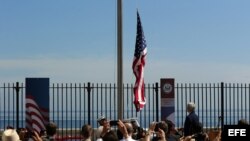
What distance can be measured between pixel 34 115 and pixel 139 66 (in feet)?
10.7

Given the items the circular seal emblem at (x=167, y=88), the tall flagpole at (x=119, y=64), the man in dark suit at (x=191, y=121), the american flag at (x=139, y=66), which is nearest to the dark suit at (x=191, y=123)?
the man in dark suit at (x=191, y=121)

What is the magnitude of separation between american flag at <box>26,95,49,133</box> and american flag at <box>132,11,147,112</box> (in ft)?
8.77

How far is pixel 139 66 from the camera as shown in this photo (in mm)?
18031

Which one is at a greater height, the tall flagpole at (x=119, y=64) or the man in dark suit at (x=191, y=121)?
the tall flagpole at (x=119, y=64)

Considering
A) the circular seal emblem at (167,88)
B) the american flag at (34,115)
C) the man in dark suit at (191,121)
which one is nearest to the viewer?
the man in dark suit at (191,121)

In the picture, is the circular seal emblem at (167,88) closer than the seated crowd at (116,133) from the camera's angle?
No

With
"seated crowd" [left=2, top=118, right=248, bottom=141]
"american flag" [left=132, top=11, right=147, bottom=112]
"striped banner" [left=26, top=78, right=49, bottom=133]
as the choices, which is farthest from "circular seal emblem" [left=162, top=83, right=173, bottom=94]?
"seated crowd" [left=2, top=118, right=248, bottom=141]

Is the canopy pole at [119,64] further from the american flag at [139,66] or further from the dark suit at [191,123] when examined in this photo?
the dark suit at [191,123]

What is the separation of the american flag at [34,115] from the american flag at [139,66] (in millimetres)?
2675

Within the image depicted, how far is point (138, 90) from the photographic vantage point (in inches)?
703

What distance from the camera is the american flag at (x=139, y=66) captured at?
17812 millimetres

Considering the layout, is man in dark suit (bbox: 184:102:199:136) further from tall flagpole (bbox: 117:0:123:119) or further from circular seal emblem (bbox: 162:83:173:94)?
circular seal emblem (bbox: 162:83:173:94)

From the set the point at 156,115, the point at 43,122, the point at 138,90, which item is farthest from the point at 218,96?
the point at 43,122

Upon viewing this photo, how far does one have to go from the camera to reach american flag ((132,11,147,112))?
58.4 ft
